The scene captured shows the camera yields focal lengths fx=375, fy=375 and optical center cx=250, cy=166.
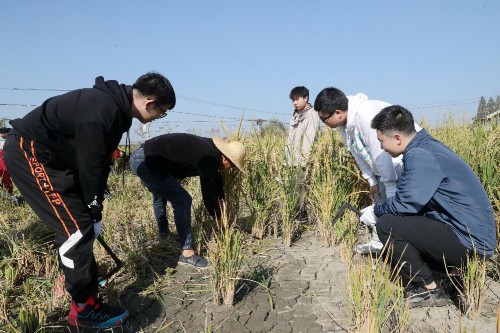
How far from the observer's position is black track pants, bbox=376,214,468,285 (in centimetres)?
236

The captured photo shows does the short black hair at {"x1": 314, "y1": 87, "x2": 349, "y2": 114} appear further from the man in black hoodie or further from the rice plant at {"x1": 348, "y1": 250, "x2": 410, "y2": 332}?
the rice plant at {"x1": 348, "y1": 250, "x2": 410, "y2": 332}

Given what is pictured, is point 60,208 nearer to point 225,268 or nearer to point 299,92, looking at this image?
point 225,268

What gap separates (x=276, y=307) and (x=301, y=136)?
7.28 feet

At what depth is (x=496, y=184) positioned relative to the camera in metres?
3.20

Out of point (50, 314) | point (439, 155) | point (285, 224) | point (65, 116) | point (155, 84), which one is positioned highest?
point (155, 84)

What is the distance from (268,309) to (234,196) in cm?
136

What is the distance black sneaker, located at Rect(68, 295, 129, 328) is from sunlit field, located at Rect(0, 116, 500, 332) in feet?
0.53

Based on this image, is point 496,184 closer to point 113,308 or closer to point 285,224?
point 285,224

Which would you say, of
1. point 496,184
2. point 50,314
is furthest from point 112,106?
point 496,184

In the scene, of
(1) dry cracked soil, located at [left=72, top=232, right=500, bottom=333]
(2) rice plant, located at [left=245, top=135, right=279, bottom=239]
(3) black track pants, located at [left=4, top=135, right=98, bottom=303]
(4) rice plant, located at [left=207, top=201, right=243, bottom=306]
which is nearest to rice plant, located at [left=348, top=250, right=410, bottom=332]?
(1) dry cracked soil, located at [left=72, top=232, right=500, bottom=333]

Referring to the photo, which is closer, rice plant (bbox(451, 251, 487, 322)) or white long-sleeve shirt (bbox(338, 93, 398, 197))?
rice plant (bbox(451, 251, 487, 322))

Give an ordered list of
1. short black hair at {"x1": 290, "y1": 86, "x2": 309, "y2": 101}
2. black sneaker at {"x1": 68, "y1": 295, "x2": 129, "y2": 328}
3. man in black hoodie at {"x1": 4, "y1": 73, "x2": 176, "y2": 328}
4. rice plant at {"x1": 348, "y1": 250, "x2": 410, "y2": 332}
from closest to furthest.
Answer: rice plant at {"x1": 348, "y1": 250, "x2": 410, "y2": 332}, man in black hoodie at {"x1": 4, "y1": 73, "x2": 176, "y2": 328}, black sneaker at {"x1": 68, "y1": 295, "x2": 129, "y2": 328}, short black hair at {"x1": 290, "y1": 86, "x2": 309, "y2": 101}

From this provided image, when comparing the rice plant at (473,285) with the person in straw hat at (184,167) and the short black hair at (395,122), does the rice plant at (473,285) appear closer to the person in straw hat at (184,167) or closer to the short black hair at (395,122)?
the short black hair at (395,122)

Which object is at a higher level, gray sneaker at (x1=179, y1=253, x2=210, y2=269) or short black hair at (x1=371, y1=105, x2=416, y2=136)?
short black hair at (x1=371, y1=105, x2=416, y2=136)
